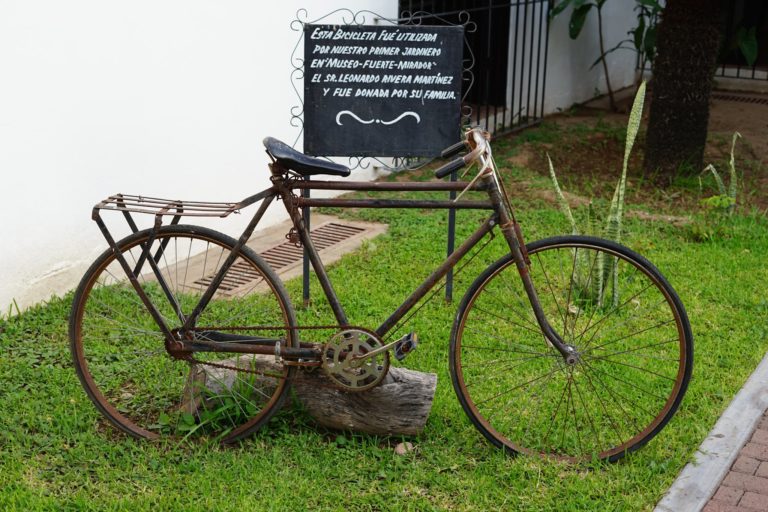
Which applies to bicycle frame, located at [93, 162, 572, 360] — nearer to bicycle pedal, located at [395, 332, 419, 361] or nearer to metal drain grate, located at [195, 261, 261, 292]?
bicycle pedal, located at [395, 332, 419, 361]

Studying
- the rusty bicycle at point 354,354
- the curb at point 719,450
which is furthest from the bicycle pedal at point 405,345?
the curb at point 719,450

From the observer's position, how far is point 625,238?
680cm

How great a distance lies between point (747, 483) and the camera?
3.97 m

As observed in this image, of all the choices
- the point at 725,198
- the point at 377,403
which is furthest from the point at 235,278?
the point at 725,198

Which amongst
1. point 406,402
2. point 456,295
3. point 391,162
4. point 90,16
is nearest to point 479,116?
point 391,162

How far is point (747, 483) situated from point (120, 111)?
13.2 feet

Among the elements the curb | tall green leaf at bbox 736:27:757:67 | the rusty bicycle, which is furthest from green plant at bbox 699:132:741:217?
Answer: tall green leaf at bbox 736:27:757:67

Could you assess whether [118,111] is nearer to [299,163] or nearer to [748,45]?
[299,163]

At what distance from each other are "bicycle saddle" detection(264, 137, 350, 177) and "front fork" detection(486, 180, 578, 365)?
0.62 m

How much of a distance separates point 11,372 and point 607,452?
2.83 metres

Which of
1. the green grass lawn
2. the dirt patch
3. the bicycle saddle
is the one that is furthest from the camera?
the dirt patch

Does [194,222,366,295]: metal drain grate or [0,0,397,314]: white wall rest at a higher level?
[0,0,397,314]: white wall

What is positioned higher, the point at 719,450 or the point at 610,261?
the point at 610,261

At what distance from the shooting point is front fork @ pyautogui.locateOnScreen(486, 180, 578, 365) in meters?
3.95
